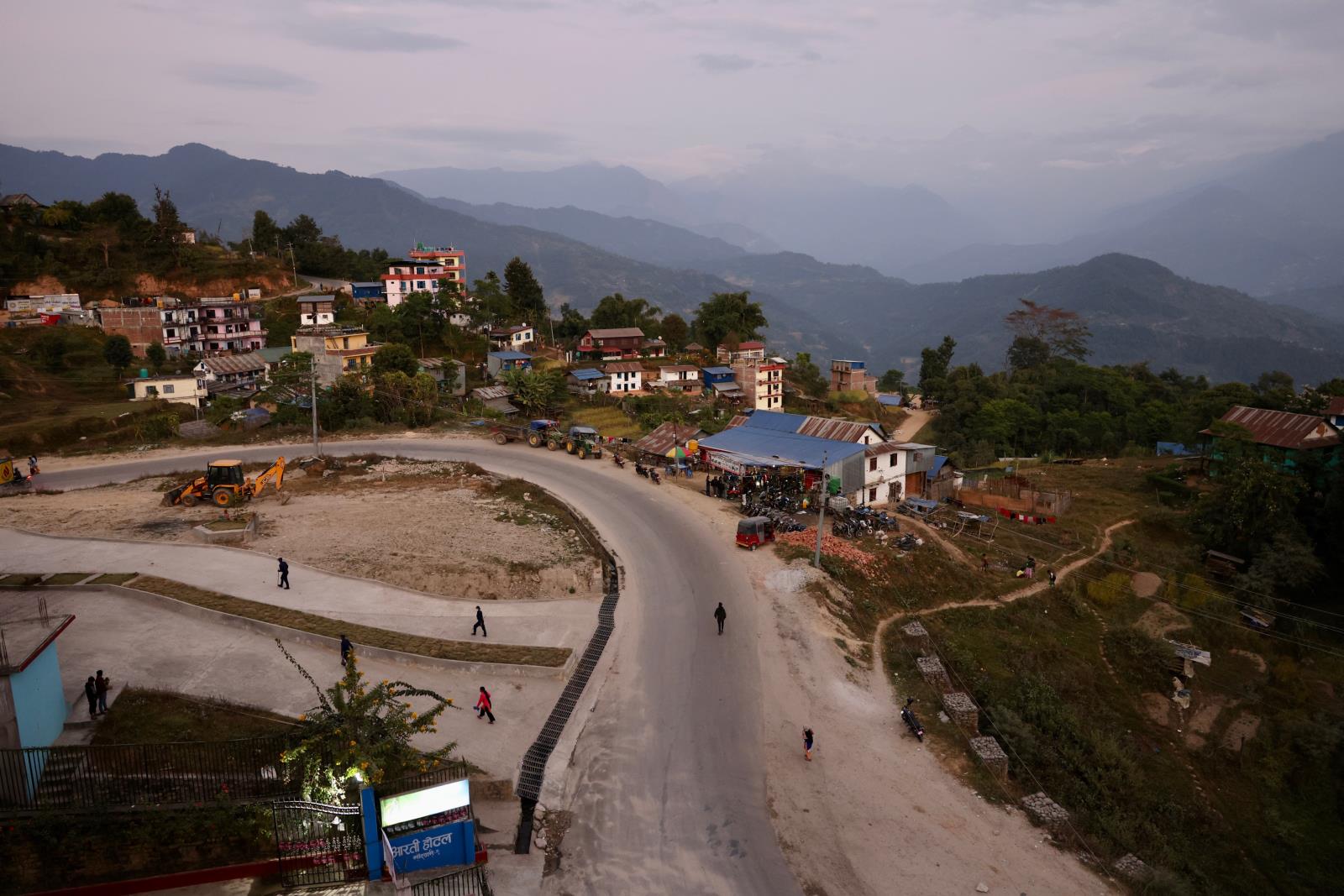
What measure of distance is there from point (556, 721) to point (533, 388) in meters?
36.0

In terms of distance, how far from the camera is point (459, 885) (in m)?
12.2

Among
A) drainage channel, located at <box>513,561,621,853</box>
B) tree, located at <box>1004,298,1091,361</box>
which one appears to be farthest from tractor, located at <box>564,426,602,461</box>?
tree, located at <box>1004,298,1091,361</box>

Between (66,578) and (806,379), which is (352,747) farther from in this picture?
(806,379)

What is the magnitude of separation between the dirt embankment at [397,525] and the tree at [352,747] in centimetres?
1007

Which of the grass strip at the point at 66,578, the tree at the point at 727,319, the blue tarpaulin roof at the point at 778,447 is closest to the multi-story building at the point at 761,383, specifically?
the tree at the point at 727,319

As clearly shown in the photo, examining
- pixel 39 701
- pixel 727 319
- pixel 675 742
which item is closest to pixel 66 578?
pixel 39 701

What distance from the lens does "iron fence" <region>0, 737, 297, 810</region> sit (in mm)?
12219

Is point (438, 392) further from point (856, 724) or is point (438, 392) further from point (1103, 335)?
point (1103, 335)

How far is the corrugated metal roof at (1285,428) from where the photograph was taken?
3950cm

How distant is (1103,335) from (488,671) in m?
212

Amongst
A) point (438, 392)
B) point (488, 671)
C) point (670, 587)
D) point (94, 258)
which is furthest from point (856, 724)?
point (94, 258)

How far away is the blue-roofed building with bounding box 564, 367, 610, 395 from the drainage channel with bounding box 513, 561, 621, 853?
35791mm

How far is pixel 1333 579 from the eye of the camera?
1307 inches

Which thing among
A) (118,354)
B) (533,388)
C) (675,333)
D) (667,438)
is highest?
(675,333)
